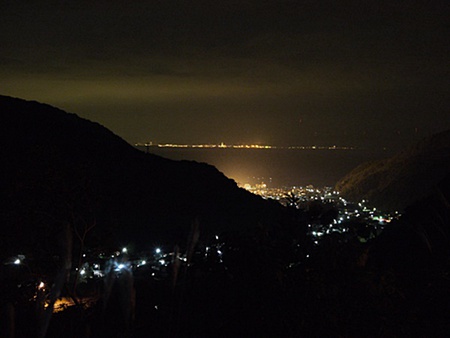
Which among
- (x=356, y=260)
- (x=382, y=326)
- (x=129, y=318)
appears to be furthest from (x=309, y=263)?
(x=129, y=318)

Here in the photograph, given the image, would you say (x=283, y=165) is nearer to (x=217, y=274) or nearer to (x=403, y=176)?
(x=403, y=176)

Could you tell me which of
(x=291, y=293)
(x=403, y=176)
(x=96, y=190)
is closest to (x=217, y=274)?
(x=291, y=293)

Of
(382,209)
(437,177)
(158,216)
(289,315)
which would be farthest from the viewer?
(437,177)

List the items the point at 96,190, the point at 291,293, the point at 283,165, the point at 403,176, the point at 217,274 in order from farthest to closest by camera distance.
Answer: the point at 283,165
the point at 403,176
the point at 96,190
the point at 217,274
the point at 291,293

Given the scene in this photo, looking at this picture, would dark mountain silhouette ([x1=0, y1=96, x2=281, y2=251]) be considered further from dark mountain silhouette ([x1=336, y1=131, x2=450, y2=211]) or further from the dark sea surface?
the dark sea surface

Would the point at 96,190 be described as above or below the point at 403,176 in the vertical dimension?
below

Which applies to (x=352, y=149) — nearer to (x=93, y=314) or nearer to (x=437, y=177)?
(x=437, y=177)
